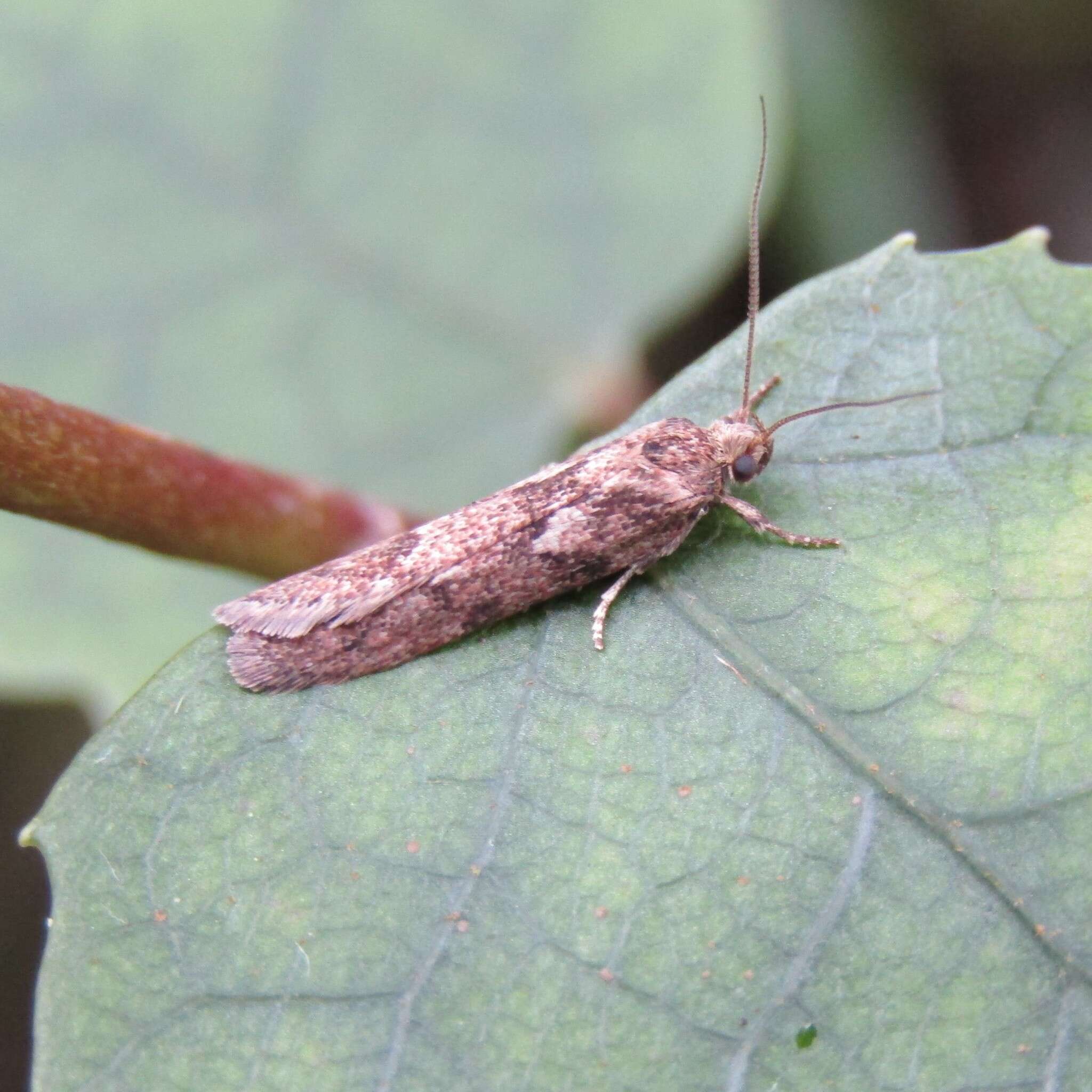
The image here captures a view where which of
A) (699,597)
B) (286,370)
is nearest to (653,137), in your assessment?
(286,370)

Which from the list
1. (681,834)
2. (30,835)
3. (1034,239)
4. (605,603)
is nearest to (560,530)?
(605,603)

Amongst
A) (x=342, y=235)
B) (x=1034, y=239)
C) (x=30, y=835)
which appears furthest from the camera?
(x=342, y=235)

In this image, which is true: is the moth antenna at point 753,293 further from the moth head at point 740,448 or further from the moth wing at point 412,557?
the moth wing at point 412,557

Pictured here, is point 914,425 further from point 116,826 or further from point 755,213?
point 116,826

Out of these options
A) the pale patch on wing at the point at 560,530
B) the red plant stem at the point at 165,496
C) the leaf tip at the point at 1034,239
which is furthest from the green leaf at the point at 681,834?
the pale patch on wing at the point at 560,530

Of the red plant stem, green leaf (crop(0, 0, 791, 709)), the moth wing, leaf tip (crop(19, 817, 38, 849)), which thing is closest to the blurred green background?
green leaf (crop(0, 0, 791, 709))

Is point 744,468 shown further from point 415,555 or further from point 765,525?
point 415,555
